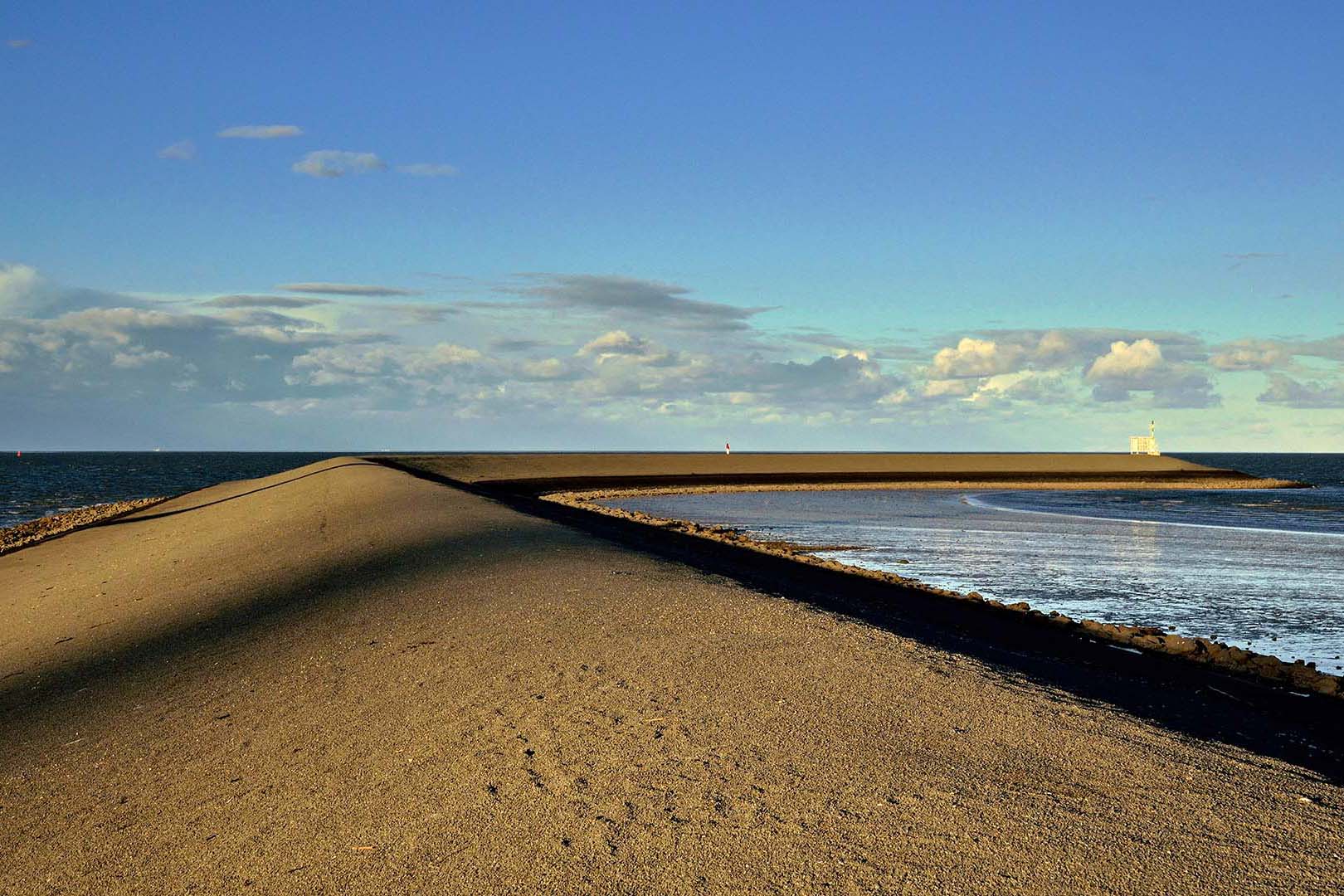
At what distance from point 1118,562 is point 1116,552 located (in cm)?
282

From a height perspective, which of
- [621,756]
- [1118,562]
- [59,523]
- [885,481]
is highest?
[885,481]

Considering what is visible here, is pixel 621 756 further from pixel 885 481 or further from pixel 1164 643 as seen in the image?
pixel 885 481

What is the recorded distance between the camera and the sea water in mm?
15773

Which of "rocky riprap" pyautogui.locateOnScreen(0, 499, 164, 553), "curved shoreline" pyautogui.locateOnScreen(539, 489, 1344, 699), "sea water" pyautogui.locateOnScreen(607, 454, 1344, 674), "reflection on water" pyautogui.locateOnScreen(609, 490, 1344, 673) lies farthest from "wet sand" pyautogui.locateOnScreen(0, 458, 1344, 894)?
"rocky riprap" pyautogui.locateOnScreen(0, 499, 164, 553)

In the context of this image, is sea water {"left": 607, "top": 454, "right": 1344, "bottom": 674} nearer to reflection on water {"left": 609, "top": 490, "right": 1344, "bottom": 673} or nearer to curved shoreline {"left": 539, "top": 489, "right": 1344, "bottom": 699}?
reflection on water {"left": 609, "top": 490, "right": 1344, "bottom": 673}

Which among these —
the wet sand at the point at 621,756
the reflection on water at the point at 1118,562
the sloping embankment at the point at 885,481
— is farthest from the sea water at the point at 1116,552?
the wet sand at the point at 621,756

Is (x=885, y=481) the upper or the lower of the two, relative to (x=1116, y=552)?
upper

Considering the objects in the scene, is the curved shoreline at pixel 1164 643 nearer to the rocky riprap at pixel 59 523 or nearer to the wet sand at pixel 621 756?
the wet sand at pixel 621 756

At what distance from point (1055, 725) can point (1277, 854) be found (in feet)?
7.35

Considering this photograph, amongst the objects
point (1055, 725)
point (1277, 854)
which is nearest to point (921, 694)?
point (1055, 725)

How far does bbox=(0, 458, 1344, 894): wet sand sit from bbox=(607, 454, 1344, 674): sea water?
15.0 feet

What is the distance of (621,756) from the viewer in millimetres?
6742

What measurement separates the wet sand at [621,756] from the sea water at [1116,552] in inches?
180

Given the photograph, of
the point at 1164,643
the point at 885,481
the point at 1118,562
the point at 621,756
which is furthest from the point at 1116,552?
the point at 885,481
